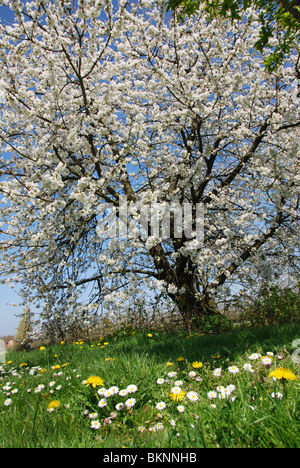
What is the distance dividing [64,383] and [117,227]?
301 centimetres

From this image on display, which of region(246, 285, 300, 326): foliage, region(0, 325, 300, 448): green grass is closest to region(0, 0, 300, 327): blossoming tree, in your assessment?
region(246, 285, 300, 326): foliage

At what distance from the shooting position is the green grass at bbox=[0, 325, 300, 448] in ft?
4.88

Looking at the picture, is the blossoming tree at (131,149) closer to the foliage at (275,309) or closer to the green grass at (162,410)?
the foliage at (275,309)

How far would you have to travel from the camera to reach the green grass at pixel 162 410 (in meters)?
1.49

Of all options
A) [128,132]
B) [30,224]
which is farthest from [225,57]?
[30,224]

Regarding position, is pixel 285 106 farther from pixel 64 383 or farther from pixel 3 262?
pixel 3 262

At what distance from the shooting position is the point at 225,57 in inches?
230

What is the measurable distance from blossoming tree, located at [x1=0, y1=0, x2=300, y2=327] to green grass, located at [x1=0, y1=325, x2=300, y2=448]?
2436mm

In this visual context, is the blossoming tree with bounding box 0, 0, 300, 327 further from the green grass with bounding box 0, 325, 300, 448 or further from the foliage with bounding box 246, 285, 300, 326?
the green grass with bounding box 0, 325, 300, 448

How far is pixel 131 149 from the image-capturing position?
543 cm

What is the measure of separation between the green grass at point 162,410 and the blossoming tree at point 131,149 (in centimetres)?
244

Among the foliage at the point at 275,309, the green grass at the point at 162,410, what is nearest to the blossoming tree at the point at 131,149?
the foliage at the point at 275,309
